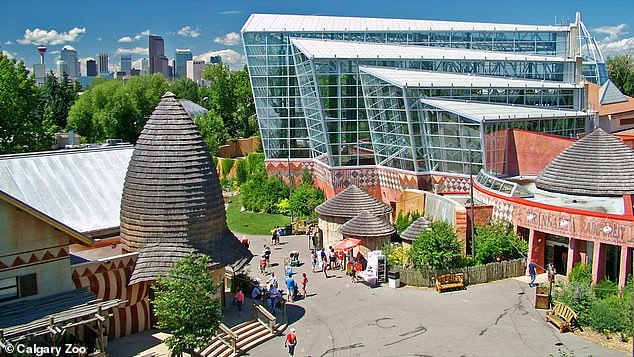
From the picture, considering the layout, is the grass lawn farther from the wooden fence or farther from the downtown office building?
the wooden fence

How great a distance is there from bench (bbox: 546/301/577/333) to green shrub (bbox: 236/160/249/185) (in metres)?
38.4

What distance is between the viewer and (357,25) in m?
56.6

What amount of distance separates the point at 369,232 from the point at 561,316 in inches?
414

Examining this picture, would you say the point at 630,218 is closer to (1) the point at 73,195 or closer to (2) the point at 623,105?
(1) the point at 73,195

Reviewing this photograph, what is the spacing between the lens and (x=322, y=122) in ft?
152

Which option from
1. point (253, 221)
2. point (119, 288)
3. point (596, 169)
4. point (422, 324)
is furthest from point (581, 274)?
point (253, 221)

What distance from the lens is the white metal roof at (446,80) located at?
4219 centimetres

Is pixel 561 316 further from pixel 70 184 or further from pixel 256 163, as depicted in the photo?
pixel 256 163

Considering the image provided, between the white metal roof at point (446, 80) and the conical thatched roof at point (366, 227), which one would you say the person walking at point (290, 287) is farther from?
the white metal roof at point (446, 80)

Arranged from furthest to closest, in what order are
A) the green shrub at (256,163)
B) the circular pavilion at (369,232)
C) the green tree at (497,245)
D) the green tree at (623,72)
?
the green tree at (623,72) < the green shrub at (256,163) < the circular pavilion at (369,232) < the green tree at (497,245)

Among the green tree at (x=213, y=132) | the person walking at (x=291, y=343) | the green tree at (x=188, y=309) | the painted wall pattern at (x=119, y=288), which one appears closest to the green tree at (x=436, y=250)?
the person walking at (x=291, y=343)

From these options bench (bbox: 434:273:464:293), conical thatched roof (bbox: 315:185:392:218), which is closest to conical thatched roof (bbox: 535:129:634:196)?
bench (bbox: 434:273:464:293)

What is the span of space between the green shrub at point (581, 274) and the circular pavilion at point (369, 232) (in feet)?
28.3

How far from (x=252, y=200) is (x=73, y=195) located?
23736mm
